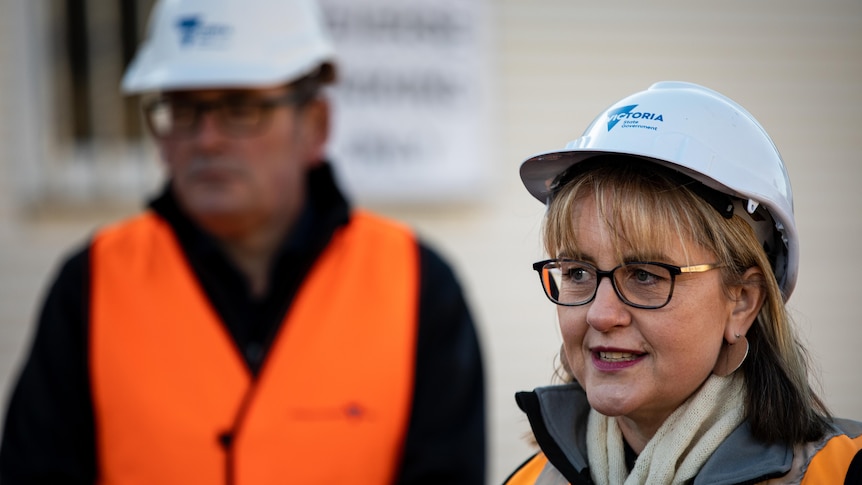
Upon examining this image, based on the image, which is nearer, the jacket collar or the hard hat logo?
the jacket collar

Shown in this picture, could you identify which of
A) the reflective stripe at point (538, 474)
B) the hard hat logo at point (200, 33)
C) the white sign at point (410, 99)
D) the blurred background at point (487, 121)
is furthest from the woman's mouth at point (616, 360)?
the white sign at point (410, 99)

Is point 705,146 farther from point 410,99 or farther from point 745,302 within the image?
point 410,99

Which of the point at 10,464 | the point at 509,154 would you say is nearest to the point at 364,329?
the point at 10,464

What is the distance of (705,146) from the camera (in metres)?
1.84

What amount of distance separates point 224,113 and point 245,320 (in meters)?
0.70

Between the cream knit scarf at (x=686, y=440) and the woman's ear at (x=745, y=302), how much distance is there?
9 centimetres

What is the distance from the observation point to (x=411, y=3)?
246 inches

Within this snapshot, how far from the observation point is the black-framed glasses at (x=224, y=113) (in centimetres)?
340

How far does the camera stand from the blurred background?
6.04 m

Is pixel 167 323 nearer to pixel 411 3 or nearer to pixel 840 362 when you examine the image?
pixel 411 3

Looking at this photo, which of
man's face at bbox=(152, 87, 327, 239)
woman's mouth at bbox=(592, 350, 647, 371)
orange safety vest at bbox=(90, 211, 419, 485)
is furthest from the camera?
man's face at bbox=(152, 87, 327, 239)

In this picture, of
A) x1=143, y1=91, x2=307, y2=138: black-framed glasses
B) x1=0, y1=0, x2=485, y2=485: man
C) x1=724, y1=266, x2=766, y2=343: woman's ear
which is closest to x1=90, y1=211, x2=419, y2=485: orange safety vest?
x1=0, y1=0, x2=485, y2=485: man

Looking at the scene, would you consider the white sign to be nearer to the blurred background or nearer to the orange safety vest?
the blurred background

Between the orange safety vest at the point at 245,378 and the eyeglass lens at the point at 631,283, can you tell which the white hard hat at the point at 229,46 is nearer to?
the orange safety vest at the point at 245,378
